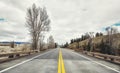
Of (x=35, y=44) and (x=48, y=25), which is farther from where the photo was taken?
(x=48, y=25)

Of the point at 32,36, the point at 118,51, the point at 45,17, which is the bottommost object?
the point at 118,51

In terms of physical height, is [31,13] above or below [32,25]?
above

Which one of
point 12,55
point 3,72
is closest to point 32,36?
point 12,55

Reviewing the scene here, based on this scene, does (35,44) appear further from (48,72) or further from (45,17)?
(48,72)

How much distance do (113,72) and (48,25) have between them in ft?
112

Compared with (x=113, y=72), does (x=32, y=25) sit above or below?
above

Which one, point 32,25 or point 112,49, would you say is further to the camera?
point 112,49

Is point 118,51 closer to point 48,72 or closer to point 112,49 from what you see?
point 112,49

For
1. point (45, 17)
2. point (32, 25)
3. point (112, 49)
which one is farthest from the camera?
point (112, 49)

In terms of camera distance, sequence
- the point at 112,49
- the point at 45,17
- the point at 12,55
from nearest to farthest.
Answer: the point at 12,55, the point at 45,17, the point at 112,49

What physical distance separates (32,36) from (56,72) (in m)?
31.0

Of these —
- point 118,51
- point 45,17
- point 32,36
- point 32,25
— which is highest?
point 45,17

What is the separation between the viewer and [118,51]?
41.8 metres

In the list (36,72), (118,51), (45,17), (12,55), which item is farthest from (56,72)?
(118,51)
